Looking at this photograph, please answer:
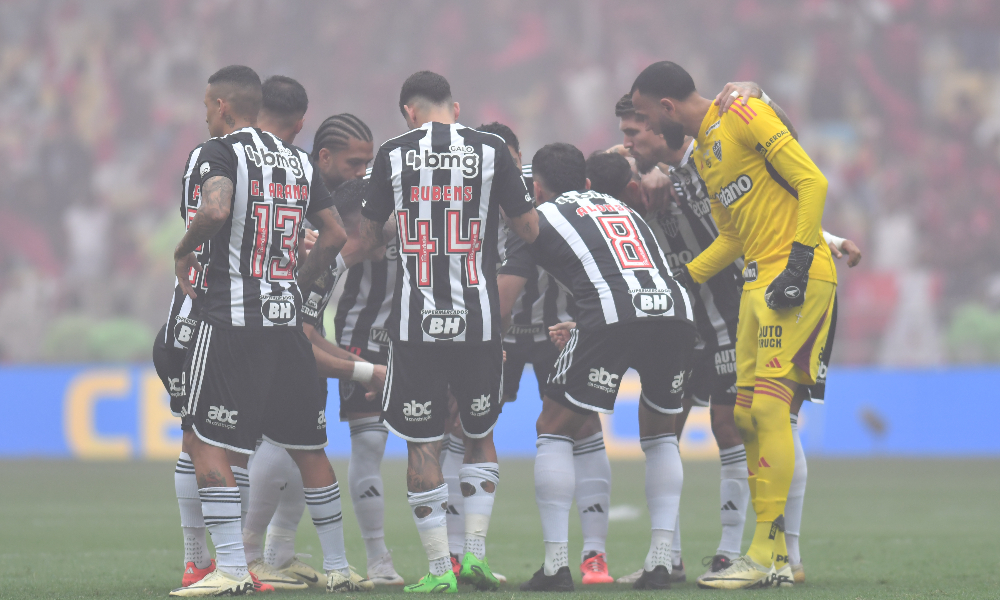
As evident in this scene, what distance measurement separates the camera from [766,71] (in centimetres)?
2581

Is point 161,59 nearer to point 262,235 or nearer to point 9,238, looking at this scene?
point 9,238

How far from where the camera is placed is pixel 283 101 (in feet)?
Result: 16.4

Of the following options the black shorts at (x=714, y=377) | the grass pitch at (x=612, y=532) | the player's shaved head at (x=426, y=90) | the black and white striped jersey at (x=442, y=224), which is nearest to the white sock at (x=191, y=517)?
the grass pitch at (x=612, y=532)

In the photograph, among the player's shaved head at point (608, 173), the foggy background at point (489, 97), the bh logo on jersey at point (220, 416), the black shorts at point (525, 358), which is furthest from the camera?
the foggy background at point (489, 97)

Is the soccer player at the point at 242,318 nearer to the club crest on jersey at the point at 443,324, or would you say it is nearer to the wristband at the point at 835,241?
the club crest on jersey at the point at 443,324

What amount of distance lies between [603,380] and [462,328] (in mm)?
710

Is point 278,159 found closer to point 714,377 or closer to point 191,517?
point 191,517

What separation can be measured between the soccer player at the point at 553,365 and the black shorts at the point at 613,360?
41 centimetres

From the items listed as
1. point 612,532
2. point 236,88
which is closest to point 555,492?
point 236,88

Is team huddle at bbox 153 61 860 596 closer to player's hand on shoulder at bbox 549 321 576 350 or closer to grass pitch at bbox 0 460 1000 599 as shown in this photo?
player's hand on shoulder at bbox 549 321 576 350

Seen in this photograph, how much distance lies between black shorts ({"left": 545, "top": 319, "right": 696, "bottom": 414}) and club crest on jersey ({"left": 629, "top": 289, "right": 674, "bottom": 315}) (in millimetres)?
50

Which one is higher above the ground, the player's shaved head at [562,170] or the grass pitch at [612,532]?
the player's shaved head at [562,170]

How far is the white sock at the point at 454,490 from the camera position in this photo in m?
5.65

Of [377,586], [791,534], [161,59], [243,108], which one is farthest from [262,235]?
[161,59]
